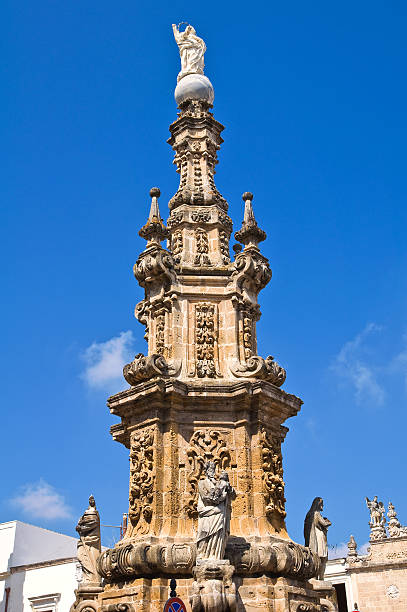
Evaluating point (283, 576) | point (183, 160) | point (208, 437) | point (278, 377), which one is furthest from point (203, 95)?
point (283, 576)

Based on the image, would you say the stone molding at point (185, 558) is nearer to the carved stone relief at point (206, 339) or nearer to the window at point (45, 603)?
the carved stone relief at point (206, 339)

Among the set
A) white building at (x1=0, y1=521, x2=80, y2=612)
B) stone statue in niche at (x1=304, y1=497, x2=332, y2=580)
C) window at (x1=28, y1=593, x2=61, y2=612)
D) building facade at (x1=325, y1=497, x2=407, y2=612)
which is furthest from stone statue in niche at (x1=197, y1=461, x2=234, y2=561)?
building facade at (x1=325, y1=497, x2=407, y2=612)

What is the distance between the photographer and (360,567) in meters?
28.8

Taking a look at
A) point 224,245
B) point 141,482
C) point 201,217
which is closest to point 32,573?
point 141,482

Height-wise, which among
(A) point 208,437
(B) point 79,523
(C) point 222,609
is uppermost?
(A) point 208,437

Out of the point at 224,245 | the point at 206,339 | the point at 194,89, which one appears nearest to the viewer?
the point at 206,339

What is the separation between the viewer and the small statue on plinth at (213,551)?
9406mm

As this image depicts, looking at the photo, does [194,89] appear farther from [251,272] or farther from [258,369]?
[258,369]

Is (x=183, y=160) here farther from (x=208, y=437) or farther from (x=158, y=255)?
(x=208, y=437)

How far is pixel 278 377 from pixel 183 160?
18.3ft

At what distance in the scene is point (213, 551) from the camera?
9.74 m

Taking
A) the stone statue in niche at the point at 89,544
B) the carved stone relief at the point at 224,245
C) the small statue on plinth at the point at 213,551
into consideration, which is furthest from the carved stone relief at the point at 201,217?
the stone statue in niche at the point at 89,544

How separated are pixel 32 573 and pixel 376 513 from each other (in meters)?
14.8

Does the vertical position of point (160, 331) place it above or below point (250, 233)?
below
